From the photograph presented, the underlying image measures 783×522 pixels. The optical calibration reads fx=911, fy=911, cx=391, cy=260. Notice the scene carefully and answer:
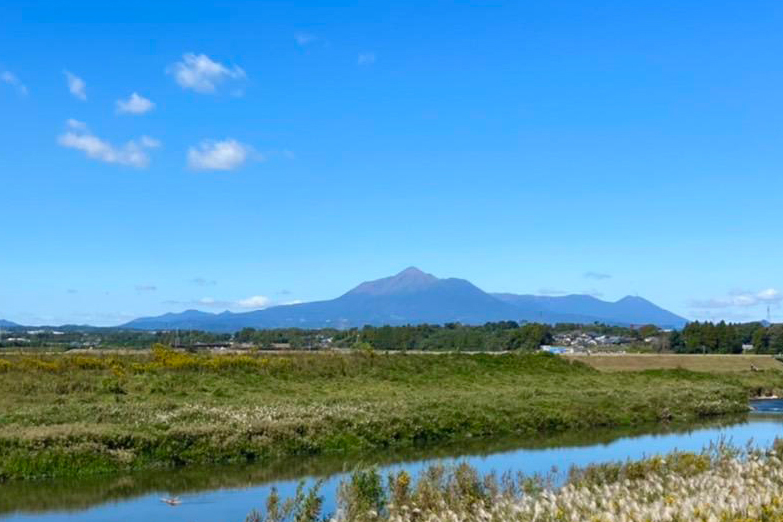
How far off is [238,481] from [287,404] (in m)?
8.12

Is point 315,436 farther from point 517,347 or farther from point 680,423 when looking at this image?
point 517,347

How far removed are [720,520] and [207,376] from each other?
87.7ft

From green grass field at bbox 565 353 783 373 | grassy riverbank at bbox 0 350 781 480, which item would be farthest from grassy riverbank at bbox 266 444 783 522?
green grass field at bbox 565 353 783 373

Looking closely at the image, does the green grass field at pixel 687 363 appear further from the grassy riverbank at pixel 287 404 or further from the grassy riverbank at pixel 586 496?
the grassy riverbank at pixel 586 496

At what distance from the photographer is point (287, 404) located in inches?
1082

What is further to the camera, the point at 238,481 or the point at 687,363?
the point at 687,363

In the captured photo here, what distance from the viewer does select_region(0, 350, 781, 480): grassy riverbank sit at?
68.7ft

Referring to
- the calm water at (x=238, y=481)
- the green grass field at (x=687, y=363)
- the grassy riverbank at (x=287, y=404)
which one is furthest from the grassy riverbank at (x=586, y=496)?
the green grass field at (x=687, y=363)

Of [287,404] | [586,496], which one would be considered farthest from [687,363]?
[586,496]

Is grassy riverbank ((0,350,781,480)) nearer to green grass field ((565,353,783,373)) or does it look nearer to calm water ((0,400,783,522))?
calm water ((0,400,783,522))

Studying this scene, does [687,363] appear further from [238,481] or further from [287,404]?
[238,481]

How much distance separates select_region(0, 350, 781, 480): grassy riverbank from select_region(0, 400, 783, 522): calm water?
1110 mm

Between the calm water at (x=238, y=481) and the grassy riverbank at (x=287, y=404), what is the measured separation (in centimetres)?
111

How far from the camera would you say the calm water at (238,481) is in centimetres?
1625
